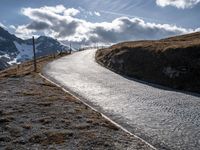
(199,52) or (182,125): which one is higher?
(199,52)

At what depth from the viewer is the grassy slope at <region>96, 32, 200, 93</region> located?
141 ft

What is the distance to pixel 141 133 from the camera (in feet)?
77.0

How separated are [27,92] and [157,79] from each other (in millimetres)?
17114

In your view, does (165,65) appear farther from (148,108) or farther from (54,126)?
(54,126)

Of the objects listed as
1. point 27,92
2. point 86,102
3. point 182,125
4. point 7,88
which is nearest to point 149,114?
point 182,125

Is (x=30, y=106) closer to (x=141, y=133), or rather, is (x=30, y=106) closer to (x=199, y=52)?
(x=141, y=133)

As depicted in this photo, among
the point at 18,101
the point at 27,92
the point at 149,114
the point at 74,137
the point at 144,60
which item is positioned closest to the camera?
the point at 74,137

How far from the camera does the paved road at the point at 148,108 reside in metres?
22.5

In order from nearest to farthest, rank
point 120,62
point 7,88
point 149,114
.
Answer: point 149,114
point 7,88
point 120,62

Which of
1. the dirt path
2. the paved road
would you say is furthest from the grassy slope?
the dirt path

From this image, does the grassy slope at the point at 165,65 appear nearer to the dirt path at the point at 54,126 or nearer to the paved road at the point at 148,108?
the paved road at the point at 148,108

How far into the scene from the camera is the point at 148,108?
30.6m

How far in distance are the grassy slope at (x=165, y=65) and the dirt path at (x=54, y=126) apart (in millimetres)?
14332

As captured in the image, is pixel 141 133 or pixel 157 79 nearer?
pixel 141 133
